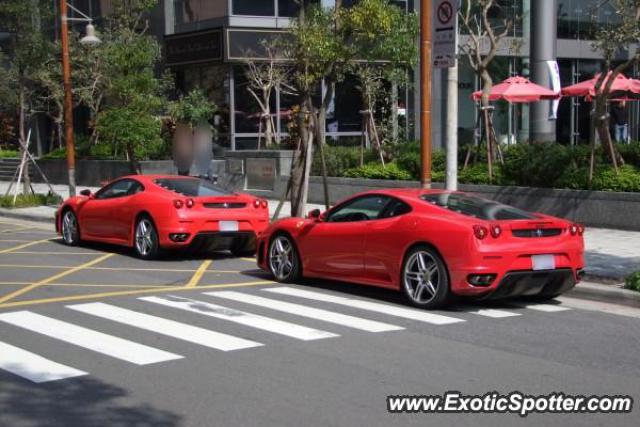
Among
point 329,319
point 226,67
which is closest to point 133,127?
point 226,67

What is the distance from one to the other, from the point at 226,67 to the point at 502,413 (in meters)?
26.3

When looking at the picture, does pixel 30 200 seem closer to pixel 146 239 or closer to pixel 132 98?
pixel 132 98

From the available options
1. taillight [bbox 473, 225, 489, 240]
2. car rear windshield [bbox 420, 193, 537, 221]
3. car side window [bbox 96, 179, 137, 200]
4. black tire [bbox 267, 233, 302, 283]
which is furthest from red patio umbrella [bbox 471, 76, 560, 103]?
taillight [bbox 473, 225, 489, 240]

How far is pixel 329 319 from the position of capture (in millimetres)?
9547

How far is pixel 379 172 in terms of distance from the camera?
71.6 ft

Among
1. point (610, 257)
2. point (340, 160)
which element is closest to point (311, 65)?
point (340, 160)

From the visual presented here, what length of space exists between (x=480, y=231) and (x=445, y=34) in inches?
209

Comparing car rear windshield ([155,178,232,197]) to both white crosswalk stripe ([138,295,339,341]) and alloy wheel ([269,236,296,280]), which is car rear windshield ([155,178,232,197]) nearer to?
alloy wheel ([269,236,296,280])

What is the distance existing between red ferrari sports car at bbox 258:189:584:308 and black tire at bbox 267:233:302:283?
438 mm

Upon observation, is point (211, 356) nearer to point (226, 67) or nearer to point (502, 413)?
point (502, 413)

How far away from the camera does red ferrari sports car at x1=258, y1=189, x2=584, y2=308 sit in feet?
31.6

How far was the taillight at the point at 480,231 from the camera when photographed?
31.4 feet

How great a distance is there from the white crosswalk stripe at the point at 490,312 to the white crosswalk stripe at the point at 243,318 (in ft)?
6.41

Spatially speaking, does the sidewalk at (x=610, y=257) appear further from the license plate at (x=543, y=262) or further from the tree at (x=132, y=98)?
the tree at (x=132, y=98)
